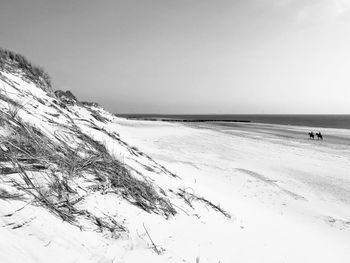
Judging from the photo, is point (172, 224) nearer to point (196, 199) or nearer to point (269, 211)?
point (196, 199)

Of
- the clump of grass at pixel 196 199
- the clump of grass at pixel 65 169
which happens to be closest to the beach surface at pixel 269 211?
the clump of grass at pixel 196 199

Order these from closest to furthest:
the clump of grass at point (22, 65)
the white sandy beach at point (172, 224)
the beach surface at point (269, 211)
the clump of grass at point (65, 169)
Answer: the white sandy beach at point (172, 224) < the clump of grass at point (65, 169) < the beach surface at point (269, 211) < the clump of grass at point (22, 65)

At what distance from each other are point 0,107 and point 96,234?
9.76ft

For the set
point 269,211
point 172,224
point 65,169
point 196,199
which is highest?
point 65,169

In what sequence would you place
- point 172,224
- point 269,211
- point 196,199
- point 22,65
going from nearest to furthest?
point 172,224
point 196,199
point 269,211
point 22,65

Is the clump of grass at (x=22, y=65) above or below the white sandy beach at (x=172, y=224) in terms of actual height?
above

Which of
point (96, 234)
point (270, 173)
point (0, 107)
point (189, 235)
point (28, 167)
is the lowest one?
point (270, 173)

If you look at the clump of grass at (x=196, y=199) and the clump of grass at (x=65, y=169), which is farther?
the clump of grass at (x=196, y=199)

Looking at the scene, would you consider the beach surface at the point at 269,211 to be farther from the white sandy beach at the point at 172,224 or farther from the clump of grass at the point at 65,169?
the clump of grass at the point at 65,169

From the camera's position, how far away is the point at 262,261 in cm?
406

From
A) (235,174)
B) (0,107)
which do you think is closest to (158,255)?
(0,107)

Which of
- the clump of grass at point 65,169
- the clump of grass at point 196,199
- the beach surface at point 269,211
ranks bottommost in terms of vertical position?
the beach surface at point 269,211

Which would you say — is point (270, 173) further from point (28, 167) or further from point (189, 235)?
point (28, 167)

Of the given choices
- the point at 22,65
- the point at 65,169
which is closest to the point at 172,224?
the point at 65,169
